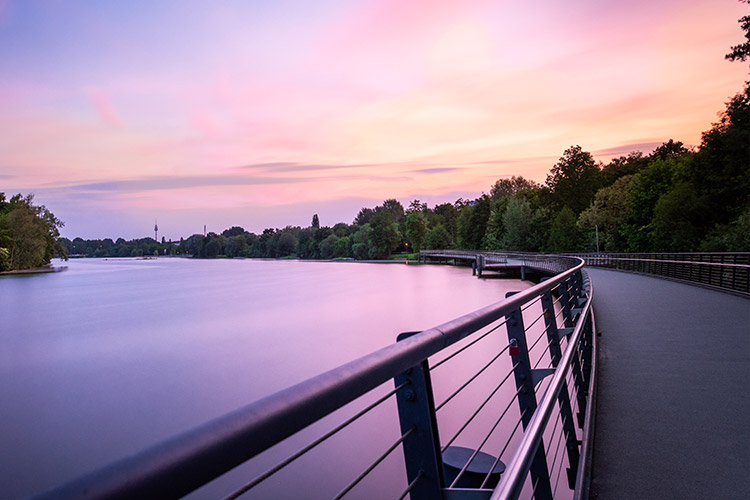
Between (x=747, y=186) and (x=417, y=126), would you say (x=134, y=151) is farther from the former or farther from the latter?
(x=747, y=186)

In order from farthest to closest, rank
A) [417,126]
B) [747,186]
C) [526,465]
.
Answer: [417,126] → [747,186] → [526,465]

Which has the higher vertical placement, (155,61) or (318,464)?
(155,61)

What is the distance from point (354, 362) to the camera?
100 centimetres

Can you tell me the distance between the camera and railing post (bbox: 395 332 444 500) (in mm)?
1324

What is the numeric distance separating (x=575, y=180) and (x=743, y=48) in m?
60.9

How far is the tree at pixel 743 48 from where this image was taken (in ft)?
74.7

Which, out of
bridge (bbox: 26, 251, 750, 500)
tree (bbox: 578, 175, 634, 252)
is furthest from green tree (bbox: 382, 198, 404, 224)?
bridge (bbox: 26, 251, 750, 500)

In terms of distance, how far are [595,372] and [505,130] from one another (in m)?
55.6

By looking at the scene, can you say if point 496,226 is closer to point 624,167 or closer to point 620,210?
point 624,167

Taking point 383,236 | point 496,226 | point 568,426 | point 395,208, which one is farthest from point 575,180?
point 395,208

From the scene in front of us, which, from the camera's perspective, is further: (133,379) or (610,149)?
(610,149)

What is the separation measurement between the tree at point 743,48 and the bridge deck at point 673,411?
19.1 meters

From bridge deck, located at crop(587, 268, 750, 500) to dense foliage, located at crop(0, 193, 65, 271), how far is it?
266ft

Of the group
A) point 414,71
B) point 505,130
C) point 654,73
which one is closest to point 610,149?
point 505,130
